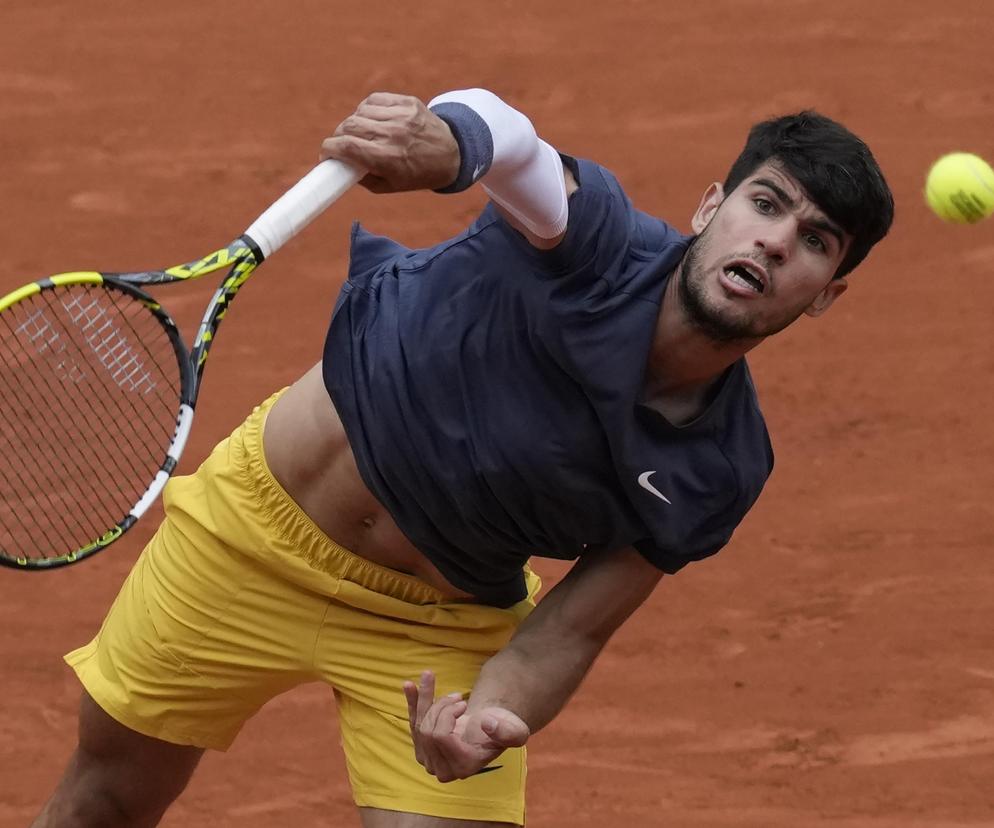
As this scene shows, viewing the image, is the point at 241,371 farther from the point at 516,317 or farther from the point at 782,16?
the point at 516,317

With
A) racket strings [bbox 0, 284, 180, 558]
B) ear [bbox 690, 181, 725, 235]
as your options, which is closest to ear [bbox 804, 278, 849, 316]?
ear [bbox 690, 181, 725, 235]

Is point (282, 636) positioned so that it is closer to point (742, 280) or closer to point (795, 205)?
point (742, 280)

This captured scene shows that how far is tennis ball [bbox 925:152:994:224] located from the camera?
5.12 metres

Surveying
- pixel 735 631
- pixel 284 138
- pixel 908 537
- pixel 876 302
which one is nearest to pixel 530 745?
pixel 735 631

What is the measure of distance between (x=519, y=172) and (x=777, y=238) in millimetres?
513

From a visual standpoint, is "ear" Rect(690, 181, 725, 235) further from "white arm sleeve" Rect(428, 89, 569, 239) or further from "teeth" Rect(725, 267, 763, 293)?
"white arm sleeve" Rect(428, 89, 569, 239)

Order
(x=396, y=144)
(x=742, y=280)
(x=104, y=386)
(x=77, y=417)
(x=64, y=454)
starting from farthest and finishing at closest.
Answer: (x=64, y=454)
(x=77, y=417)
(x=104, y=386)
(x=742, y=280)
(x=396, y=144)

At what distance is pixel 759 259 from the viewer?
4086mm

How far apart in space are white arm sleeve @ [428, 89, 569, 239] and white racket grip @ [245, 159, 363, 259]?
0.85ft

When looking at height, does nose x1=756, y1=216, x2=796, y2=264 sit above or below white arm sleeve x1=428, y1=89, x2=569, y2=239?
below

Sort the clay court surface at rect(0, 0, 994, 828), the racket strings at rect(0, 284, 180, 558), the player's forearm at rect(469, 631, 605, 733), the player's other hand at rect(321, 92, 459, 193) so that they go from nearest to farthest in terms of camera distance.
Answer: the player's other hand at rect(321, 92, 459, 193) < the player's forearm at rect(469, 631, 605, 733) < the racket strings at rect(0, 284, 180, 558) < the clay court surface at rect(0, 0, 994, 828)

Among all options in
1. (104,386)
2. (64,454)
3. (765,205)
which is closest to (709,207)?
(765,205)

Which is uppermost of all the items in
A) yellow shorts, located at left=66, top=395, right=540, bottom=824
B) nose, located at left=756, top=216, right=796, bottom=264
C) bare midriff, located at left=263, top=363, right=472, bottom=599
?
nose, located at left=756, top=216, right=796, bottom=264

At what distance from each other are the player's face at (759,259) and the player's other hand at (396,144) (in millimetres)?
578
